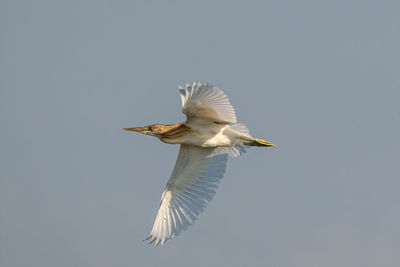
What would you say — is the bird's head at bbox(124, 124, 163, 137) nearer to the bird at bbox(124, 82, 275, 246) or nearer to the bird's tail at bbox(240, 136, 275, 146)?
the bird at bbox(124, 82, 275, 246)

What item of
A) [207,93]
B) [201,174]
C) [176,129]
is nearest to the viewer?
[207,93]

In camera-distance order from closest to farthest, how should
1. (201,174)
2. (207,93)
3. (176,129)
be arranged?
(207,93), (176,129), (201,174)

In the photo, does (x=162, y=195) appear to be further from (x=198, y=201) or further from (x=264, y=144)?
(x=264, y=144)

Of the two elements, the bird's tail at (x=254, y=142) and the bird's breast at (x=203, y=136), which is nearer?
the bird's breast at (x=203, y=136)

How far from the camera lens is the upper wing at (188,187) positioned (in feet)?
52.0

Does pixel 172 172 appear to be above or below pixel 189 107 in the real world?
below

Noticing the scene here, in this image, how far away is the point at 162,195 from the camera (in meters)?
16.5

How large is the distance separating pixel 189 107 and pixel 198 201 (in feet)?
9.53

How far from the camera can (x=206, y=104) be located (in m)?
14.0

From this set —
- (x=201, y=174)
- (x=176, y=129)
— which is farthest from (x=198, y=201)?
(x=176, y=129)

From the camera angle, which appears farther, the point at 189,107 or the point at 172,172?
the point at 172,172

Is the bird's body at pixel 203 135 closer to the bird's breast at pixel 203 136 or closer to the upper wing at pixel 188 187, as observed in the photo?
the bird's breast at pixel 203 136

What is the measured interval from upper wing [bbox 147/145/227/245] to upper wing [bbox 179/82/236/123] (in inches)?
67.0

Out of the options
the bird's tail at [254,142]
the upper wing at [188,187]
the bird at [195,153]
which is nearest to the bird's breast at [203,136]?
the bird at [195,153]
